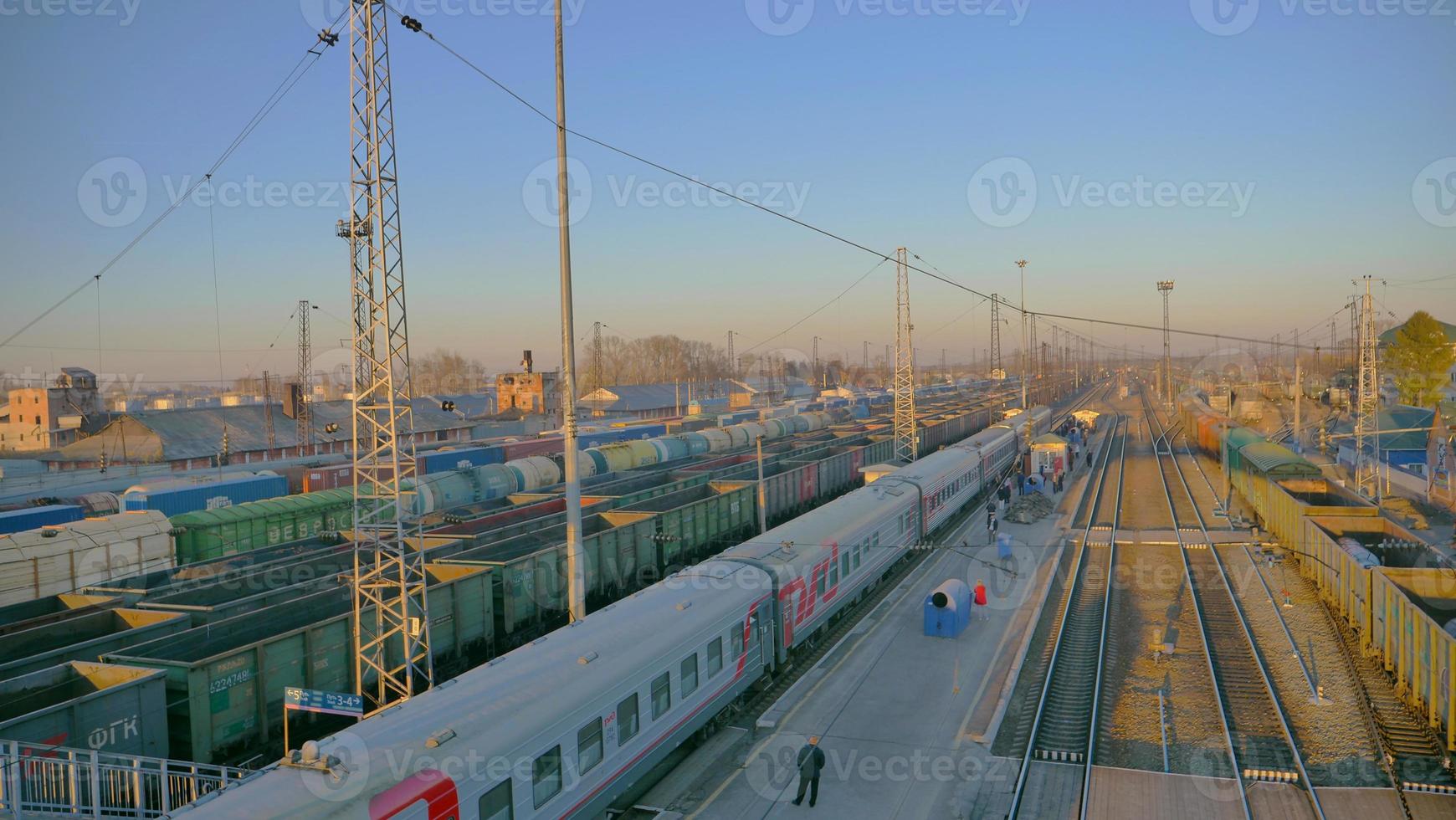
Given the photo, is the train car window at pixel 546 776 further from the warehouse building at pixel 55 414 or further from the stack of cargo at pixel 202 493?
the warehouse building at pixel 55 414

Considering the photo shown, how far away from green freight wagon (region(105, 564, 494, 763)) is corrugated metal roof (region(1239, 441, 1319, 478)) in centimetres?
2724

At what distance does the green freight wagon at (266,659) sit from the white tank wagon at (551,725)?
436 cm

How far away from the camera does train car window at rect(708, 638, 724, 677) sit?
13.8m

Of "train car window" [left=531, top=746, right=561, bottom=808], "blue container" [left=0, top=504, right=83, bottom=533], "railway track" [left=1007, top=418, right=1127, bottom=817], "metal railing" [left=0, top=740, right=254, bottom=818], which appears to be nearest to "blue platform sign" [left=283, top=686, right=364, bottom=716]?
"metal railing" [left=0, top=740, right=254, bottom=818]

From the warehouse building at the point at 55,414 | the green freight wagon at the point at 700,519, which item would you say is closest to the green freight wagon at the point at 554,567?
the green freight wagon at the point at 700,519

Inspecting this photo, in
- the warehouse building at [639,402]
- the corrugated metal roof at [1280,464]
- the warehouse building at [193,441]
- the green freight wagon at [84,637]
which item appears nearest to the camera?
the green freight wagon at [84,637]

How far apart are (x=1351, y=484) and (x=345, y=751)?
1798 inches

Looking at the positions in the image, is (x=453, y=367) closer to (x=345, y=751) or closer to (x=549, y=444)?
(x=549, y=444)

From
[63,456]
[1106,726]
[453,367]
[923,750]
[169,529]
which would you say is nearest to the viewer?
[923,750]

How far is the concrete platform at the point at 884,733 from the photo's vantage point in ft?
40.5

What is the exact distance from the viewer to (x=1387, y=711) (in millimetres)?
15031

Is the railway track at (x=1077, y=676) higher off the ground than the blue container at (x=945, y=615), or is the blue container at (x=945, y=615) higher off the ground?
the blue container at (x=945, y=615)

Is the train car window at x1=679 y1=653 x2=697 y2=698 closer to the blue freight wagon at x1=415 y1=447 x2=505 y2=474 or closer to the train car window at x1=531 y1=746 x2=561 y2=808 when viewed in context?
the train car window at x1=531 y1=746 x2=561 y2=808

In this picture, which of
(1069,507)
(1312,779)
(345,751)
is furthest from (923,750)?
(1069,507)
